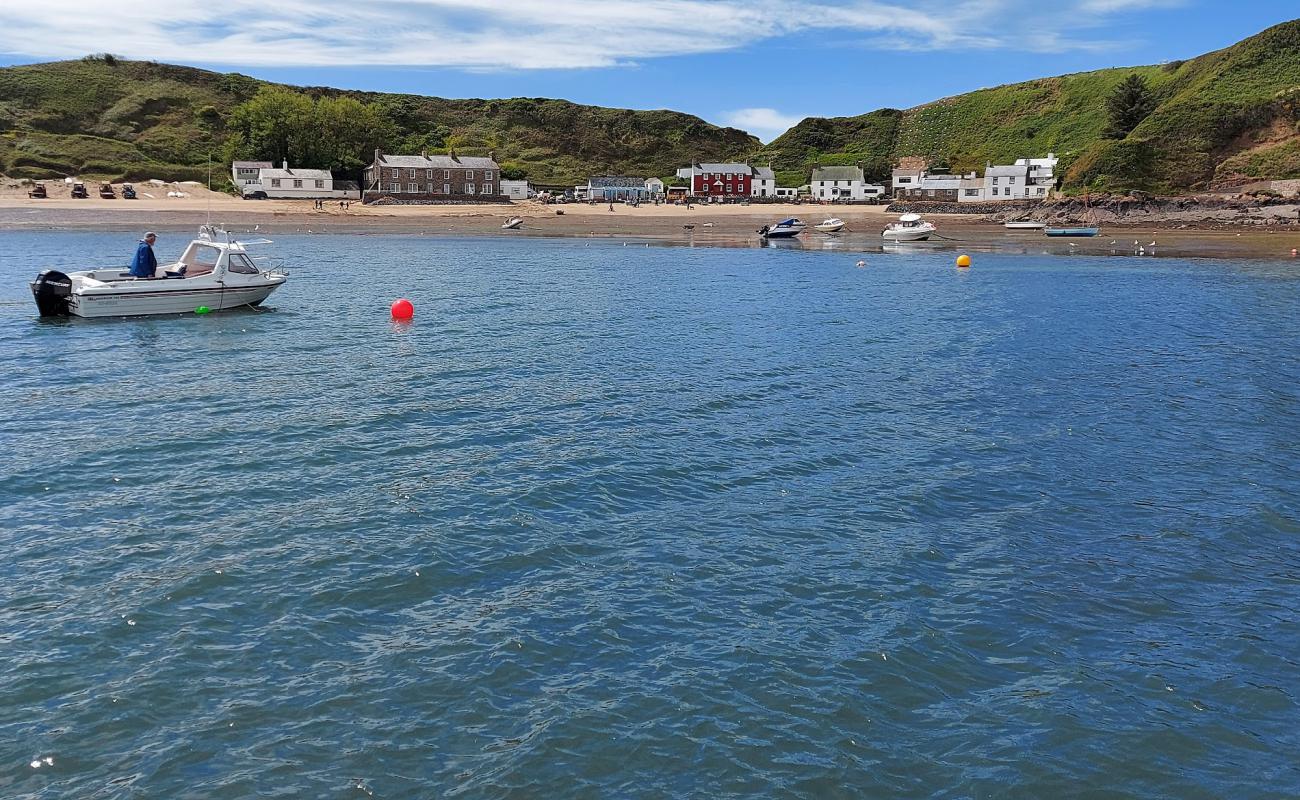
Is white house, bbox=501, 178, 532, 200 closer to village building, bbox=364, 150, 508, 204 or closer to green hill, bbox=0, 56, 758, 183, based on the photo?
village building, bbox=364, 150, 508, 204

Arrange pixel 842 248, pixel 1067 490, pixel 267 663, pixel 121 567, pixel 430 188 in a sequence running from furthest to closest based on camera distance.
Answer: pixel 430 188 → pixel 842 248 → pixel 1067 490 → pixel 121 567 → pixel 267 663

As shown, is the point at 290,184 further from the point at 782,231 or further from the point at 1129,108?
the point at 1129,108

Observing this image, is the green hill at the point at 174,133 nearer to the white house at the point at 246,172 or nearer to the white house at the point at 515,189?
the white house at the point at 246,172

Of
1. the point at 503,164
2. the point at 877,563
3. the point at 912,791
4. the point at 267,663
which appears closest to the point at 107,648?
the point at 267,663

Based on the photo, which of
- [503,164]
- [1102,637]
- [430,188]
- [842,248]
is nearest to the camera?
[1102,637]

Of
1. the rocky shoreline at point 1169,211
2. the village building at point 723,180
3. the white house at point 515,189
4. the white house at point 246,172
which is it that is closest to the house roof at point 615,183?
the village building at point 723,180

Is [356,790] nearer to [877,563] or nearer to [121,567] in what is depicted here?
[121,567]

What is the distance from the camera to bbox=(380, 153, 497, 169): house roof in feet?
377

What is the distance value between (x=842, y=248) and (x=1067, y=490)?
60.7 meters

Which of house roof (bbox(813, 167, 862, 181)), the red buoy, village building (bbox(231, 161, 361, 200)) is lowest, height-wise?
the red buoy

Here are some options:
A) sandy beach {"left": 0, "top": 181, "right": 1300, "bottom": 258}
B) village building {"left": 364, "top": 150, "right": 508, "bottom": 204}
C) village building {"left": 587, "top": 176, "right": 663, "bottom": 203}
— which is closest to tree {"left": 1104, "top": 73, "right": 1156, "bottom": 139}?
sandy beach {"left": 0, "top": 181, "right": 1300, "bottom": 258}

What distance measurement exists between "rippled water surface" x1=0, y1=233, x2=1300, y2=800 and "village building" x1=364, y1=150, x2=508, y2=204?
9085cm

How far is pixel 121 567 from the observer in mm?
10961

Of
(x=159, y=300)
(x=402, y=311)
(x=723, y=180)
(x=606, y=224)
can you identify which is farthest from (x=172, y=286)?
(x=723, y=180)
